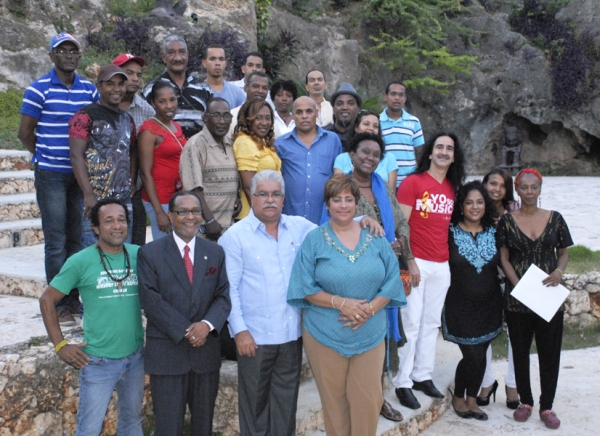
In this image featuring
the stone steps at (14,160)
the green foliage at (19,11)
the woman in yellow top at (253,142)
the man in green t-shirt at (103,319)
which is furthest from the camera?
the green foliage at (19,11)

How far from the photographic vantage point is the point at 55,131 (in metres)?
4.17

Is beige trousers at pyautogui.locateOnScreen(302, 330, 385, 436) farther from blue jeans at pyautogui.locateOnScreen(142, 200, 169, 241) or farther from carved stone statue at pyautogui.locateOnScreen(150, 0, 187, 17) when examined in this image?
carved stone statue at pyautogui.locateOnScreen(150, 0, 187, 17)

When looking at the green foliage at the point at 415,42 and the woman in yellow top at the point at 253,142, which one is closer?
the woman in yellow top at the point at 253,142

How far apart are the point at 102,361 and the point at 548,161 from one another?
17667mm

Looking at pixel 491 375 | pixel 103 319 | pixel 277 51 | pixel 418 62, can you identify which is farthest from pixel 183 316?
pixel 418 62

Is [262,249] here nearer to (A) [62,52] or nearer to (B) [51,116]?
(B) [51,116]

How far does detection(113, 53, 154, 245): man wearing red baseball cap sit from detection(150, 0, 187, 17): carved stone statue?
25.7ft

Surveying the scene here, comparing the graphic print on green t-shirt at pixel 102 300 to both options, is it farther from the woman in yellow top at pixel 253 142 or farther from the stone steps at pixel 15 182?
the stone steps at pixel 15 182

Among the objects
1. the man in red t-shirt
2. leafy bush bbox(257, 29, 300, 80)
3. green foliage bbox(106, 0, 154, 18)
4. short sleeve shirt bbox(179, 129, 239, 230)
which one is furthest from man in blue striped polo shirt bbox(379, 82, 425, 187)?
green foliage bbox(106, 0, 154, 18)

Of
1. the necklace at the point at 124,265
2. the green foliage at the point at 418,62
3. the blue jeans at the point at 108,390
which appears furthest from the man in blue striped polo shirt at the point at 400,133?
the green foliage at the point at 418,62

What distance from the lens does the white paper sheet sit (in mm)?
4344

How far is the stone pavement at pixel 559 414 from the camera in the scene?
15.3 ft

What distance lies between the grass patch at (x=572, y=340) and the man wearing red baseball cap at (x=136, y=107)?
404cm

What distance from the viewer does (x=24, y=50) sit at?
1023 cm
